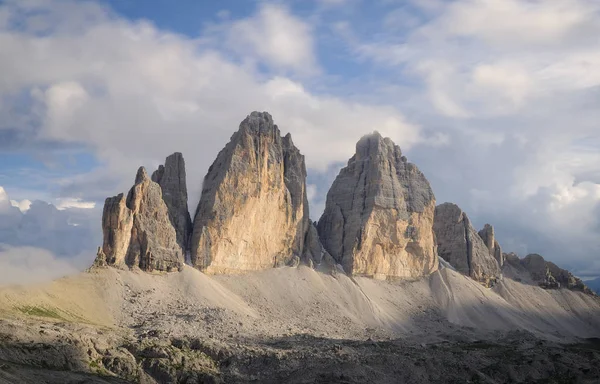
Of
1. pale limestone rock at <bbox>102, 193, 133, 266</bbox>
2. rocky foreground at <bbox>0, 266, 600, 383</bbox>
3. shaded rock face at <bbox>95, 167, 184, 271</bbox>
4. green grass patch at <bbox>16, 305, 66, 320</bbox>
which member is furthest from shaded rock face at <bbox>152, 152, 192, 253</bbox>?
green grass patch at <bbox>16, 305, 66, 320</bbox>

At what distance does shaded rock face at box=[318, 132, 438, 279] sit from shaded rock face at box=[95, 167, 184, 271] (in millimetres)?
48881

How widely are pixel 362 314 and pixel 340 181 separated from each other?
46.8 metres

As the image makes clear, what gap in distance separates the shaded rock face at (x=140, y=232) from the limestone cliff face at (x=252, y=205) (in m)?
8.87

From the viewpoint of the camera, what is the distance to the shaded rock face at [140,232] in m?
131

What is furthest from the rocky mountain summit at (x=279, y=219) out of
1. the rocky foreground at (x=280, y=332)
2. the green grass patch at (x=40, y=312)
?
the green grass patch at (x=40, y=312)

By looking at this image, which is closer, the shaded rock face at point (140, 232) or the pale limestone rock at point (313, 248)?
the shaded rock face at point (140, 232)

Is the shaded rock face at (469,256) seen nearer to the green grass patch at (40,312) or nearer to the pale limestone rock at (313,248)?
the pale limestone rock at (313,248)

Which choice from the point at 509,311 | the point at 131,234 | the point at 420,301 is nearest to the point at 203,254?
the point at 131,234

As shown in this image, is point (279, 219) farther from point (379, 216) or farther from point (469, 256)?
point (469, 256)

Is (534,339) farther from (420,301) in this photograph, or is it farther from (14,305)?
(14,305)

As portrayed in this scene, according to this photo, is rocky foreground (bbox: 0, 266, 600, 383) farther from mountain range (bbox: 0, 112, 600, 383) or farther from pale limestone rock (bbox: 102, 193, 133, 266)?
pale limestone rock (bbox: 102, 193, 133, 266)

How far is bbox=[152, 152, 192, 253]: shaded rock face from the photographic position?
491ft

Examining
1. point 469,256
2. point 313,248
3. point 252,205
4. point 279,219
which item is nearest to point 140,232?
point 252,205

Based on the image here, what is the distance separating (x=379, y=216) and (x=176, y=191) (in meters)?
53.8
